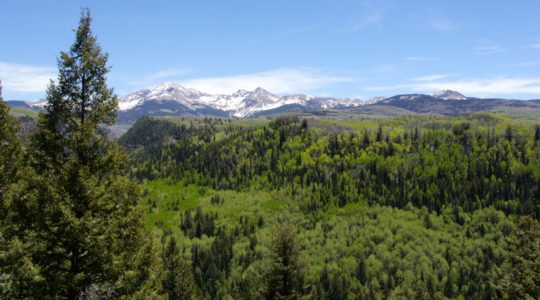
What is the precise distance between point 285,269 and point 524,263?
25.7 m

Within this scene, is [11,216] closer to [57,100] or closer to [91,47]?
[57,100]

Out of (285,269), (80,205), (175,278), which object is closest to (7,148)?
(80,205)

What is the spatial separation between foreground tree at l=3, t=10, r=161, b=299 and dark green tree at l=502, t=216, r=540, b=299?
38.6 meters

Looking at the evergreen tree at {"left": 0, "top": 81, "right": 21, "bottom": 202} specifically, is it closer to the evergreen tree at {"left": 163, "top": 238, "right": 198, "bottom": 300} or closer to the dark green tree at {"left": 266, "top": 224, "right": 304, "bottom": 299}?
the dark green tree at {"left": 266, "top": 224, "right": 304, "bottom": 299}

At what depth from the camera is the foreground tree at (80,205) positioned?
19108 millimetres

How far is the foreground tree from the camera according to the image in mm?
19108

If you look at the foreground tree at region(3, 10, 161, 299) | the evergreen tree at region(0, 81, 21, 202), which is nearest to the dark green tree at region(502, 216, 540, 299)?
the foreground tree at region(3, 10, 161, 299)

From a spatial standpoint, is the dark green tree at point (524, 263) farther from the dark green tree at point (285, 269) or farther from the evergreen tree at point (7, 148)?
the evergreen tree at point (7, 148)

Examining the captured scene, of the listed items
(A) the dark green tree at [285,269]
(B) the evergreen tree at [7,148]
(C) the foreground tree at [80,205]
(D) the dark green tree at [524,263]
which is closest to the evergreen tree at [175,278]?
(A) the dark green tree at [285,269]

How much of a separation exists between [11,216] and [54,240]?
88.2 inches

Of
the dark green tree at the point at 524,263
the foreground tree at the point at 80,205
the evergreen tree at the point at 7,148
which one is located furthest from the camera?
the dark green tree at the point at 524,263

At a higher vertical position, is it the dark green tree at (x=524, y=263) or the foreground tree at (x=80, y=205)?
the foreground tree at (x=80, y=205)

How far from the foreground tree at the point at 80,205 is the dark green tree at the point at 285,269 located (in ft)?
77.2

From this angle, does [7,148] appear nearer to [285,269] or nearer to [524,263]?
[285,269]
